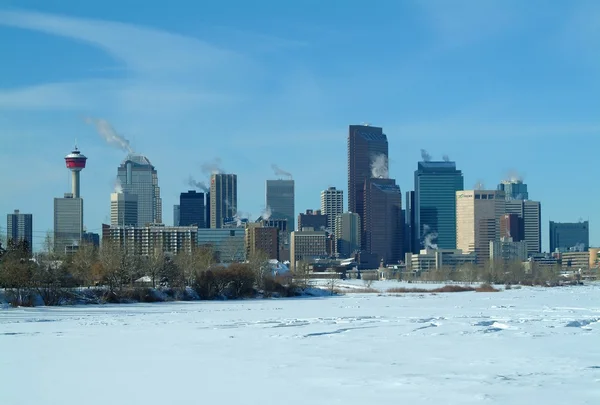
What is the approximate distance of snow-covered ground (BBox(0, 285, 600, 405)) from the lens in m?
22.5

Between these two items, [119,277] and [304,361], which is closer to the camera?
[304,361]

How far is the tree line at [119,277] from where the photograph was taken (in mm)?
68750

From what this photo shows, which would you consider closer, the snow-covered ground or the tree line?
the snow-covered ground

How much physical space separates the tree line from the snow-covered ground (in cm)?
2098

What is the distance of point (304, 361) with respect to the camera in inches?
1141

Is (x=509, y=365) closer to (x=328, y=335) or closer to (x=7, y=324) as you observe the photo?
(x=328, y=335)

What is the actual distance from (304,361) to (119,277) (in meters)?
53.3

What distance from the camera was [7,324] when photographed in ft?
153

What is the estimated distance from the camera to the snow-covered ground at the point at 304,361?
885 inches

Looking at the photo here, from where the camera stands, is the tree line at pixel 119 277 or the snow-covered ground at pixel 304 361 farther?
the tree line at pixel 119 277

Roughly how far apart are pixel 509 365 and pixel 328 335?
1196 centimetres

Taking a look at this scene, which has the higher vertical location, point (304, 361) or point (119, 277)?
point (119, 277)

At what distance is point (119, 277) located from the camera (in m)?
79.5

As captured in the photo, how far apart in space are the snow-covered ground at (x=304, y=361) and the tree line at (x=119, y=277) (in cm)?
2098
